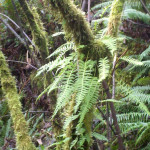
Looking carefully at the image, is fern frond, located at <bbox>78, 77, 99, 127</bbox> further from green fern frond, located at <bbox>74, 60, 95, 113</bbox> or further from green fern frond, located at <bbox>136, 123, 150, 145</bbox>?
green fern frond, located at <bbox>136, 123, 150, 145</bbox>

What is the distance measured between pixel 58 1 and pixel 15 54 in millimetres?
3706

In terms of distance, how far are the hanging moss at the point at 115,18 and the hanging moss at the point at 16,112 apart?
1085mm

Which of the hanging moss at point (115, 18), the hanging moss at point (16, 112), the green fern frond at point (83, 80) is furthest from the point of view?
the hanging moss at point (16, 112)

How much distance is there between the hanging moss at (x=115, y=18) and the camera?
124 centimetres

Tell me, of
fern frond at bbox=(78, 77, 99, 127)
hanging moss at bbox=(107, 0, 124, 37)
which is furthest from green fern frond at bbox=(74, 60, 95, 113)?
hanging moss at bbox=(107, 0, 124, 37)

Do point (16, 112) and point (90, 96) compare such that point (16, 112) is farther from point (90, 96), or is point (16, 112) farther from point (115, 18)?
point (115, 18)

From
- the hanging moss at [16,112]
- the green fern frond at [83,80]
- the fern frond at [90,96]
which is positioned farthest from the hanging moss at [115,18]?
the hanging moss at [16,112]

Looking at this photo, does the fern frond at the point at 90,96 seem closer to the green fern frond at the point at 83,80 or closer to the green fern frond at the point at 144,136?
the green fern frond at the point at 83,80

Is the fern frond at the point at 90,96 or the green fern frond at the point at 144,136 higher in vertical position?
the fern frond at the point at 90,96

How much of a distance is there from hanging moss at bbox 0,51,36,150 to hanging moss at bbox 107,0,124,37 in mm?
1085

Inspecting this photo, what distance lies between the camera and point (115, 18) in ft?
4.10

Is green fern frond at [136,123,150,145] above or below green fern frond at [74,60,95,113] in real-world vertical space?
below

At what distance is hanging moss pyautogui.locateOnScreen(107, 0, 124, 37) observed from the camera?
1238 mm

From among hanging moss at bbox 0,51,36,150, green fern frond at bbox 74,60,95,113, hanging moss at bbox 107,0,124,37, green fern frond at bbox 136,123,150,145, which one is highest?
hanging moss at bbox 107,0,124,37
